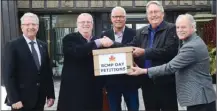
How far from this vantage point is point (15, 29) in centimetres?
1341

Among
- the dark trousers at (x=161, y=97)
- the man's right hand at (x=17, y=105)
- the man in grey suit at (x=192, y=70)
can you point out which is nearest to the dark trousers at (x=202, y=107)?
the man in grey suit at (x=192, y=70)

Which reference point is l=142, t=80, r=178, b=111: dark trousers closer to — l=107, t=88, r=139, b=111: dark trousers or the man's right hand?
l=107, t=88, r=139, b=111: dark trousers

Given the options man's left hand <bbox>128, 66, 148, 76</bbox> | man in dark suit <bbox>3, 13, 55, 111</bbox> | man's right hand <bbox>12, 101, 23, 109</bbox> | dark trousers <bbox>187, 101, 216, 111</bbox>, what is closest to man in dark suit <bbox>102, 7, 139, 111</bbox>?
man's left hand <bbox>128, 66, 148, 76</bbox>

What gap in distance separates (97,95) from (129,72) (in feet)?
1.80

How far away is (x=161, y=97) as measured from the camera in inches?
184

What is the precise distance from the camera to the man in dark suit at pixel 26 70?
4441 mm

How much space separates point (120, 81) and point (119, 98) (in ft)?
1.12

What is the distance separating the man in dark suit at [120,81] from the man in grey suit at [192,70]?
907mm

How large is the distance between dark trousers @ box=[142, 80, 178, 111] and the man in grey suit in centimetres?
47

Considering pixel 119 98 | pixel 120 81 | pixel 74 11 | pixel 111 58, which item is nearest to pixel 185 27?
pixel 111 58

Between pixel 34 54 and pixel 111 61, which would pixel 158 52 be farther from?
pixel 34 54

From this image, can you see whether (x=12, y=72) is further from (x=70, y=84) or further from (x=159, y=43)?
(x=159, y=43)

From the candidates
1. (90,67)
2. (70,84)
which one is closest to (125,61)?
(90,67)

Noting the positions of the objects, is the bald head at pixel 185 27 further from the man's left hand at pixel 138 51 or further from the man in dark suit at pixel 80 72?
the man in dark suit at pixel 80 72
